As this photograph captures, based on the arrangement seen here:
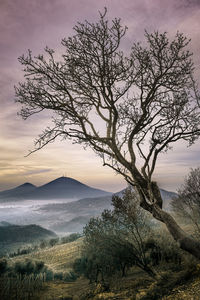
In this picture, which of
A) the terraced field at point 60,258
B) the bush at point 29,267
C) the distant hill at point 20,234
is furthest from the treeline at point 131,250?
the distant hill at point 20,234

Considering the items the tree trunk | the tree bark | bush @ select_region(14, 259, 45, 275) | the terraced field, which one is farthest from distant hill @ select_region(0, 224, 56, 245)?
the tree trunk

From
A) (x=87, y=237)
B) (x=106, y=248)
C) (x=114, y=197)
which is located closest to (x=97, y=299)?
(x=106, y=248)

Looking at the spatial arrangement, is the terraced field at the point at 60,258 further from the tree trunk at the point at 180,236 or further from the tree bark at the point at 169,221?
the tree trunk at the point at 180,236

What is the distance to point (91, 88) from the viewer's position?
6148 mm

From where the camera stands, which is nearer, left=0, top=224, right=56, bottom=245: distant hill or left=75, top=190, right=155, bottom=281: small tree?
left=75, top=190, right=155, bottom=281: small tree

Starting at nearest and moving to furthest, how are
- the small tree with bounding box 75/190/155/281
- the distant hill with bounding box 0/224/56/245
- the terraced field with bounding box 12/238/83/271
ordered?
the small tree with bounding box 75/190/155/281 → the terraced field with bounding box 12/238/83/271 → the distant hill with bounding box 0/224/56/245

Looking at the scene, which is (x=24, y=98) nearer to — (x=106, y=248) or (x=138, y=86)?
(x=138, y=86)

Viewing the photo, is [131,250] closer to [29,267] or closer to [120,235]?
[120,235]

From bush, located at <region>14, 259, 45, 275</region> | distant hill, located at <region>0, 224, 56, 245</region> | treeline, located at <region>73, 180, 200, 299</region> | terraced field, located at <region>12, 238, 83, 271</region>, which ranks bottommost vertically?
distant hill, located at <region>0, 224, 56, 245</region>

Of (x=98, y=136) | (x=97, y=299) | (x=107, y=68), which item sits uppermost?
(x=107, y=68)

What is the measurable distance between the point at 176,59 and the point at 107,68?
216 centimetres

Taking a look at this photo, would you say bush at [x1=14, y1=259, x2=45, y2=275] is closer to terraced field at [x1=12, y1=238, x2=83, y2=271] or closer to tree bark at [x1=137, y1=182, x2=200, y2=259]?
terraced field at [x1=12, y1=238, x2=83, y2=271]

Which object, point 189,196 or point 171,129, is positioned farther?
point 189,196

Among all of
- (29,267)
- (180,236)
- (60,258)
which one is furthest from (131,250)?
(60,258)
